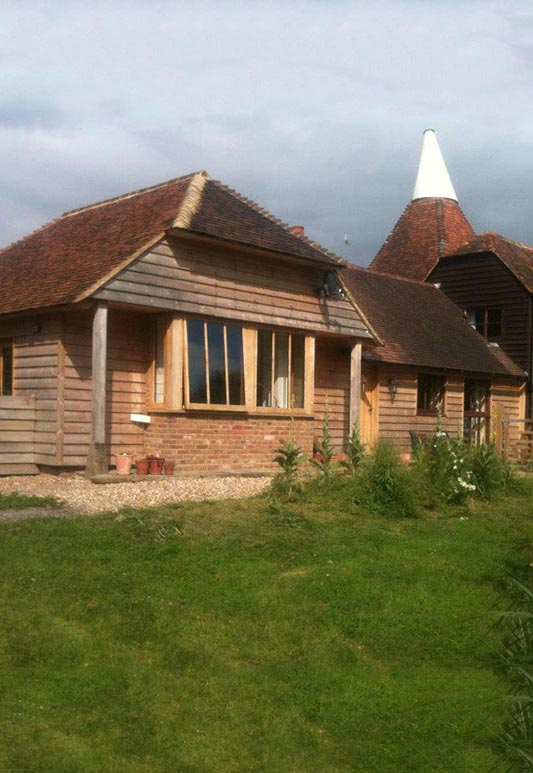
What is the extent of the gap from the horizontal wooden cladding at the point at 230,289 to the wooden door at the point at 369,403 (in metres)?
2.94

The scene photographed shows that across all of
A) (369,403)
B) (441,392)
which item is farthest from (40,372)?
(441,392)

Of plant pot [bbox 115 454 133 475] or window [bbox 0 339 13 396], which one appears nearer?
plant pot [bbox 115 454 133 475]

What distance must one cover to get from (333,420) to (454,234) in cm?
1493

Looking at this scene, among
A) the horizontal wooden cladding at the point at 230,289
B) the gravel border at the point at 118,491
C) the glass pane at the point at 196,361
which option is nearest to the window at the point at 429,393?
the horizontal wooden cladding at the point at 230,289

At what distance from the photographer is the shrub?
11.3m

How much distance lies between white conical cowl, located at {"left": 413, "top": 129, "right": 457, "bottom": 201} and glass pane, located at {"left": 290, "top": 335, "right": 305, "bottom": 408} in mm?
17953

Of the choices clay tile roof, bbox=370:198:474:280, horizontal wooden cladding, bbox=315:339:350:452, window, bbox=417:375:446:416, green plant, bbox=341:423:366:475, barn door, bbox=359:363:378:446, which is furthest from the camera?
clay tile roof, bbox=370:198:474:280

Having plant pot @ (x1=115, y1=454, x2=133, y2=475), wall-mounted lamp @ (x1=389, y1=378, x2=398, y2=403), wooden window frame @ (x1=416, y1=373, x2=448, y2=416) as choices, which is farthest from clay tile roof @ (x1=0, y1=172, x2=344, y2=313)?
wooden window frame @ (x1=416, y1=373, x2=448, y2=416)

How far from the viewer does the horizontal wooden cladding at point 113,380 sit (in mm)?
15430

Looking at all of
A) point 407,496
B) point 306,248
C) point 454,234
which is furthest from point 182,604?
point 454,234

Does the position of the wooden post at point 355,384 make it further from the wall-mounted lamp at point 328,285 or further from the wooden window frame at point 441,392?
the wooden window frame at point 441,392

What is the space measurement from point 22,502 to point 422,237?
983 inches

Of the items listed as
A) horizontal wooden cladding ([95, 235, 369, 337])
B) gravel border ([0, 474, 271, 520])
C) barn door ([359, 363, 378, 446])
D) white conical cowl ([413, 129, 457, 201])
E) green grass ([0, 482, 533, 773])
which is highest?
white conical cowl ([413, 129, 457, 201])

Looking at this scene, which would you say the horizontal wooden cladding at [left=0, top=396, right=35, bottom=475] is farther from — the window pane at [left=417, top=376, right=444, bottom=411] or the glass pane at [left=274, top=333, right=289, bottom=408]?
the window pane at [left=417, top=376, right=444, bottom=411]
